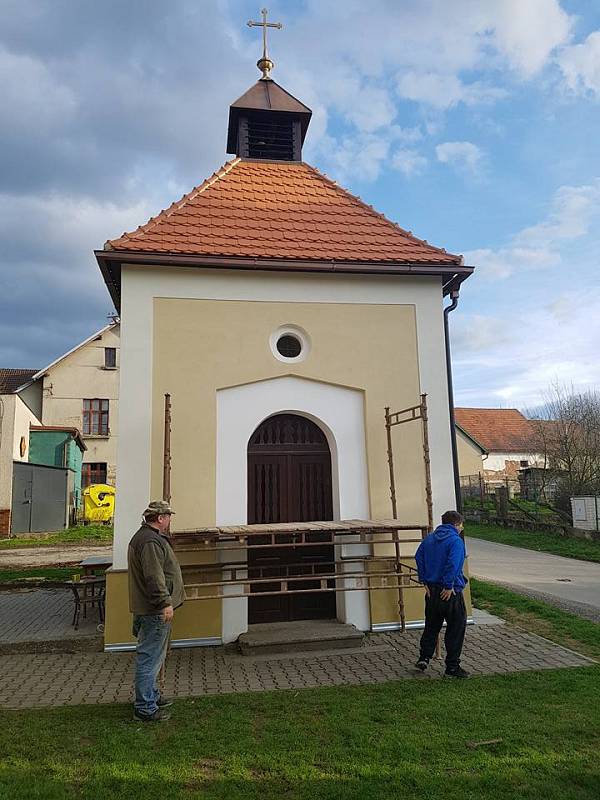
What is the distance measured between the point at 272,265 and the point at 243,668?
195 inches

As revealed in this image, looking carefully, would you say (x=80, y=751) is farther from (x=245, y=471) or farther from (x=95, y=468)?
(x=95, y=468)

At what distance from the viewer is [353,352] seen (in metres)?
8.52

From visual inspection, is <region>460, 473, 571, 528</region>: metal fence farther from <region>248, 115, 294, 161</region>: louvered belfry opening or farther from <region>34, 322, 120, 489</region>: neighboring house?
<region>34, 322, 120, 489</region>: neighboring house

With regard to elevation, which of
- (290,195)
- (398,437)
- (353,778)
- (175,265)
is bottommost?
(353,778)

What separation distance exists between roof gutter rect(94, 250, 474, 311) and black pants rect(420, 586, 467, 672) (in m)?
4.37

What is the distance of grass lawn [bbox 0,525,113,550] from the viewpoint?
20.8 metres

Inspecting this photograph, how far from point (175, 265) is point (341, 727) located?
227 inches

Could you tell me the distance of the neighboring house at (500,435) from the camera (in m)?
40.8

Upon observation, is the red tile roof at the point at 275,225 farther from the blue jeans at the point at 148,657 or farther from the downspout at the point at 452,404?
the blue jeans at the point at 148,657

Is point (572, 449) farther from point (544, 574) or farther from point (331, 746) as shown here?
point (331, 746)

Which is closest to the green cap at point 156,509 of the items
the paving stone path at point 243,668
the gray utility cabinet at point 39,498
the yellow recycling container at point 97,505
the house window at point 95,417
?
the paving stone path at point 243,668

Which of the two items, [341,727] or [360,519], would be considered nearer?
[341,727]

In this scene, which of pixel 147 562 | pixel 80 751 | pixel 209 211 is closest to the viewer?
pixel 80 751

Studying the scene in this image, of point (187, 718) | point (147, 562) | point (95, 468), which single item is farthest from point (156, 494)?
point (95, 468)
